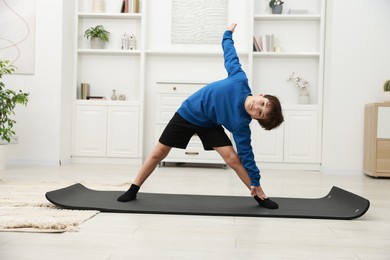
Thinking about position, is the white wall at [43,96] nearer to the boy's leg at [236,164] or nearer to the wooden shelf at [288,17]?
the wooden shelf at [288,17]

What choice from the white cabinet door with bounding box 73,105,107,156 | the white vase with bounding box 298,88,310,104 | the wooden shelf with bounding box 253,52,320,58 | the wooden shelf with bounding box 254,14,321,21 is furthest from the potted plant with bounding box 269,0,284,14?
the white cabinet door with bounding box 73,105,107,156

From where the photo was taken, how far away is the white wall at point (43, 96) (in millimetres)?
5004

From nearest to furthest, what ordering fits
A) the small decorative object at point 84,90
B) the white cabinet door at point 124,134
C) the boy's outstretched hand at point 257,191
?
1. the boy's outstretched hand at point 257,191
2. the white cabinet door at point 124,134
3. the small decorative object at point 84,90

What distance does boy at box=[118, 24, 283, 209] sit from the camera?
7.49 ft

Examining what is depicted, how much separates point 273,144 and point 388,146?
1.24m

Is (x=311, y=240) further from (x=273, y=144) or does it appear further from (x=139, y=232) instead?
(x=273, y=144)

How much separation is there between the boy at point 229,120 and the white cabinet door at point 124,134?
2.74 meters

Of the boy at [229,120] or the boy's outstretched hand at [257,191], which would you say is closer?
the boy at [229,120]

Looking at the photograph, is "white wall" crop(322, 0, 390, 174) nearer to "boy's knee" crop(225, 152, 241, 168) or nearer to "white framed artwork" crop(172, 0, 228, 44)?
"white framed artwork" crop(172, 0, 228, 44)

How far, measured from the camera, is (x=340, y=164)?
4.84m

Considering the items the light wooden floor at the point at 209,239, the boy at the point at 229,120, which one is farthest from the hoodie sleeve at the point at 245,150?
the light wooden floor at the point at 209,239

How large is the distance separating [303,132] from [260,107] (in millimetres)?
3052

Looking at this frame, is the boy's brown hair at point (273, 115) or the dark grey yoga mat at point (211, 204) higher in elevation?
the boy's brown hair at point (273, 115)

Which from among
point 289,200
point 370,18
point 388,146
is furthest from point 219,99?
point 370,18
